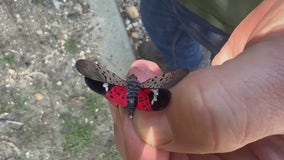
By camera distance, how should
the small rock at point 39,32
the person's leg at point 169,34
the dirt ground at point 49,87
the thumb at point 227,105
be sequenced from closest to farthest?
the thumb at point 227,105 < the person's leg at point 169,34 < the dirt ground at point 49,87 < the small rock at point 39,32

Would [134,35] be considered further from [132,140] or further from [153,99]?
[153,99]

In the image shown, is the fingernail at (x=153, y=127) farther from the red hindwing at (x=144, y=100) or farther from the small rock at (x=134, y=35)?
the small rock at (x=134, y=35)

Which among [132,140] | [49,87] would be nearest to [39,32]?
[49,87]

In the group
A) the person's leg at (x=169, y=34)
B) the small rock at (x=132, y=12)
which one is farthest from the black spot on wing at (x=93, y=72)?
the small rock at (x=132, y=12)

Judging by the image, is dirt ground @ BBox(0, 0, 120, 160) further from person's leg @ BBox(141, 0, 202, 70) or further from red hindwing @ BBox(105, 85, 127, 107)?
red hindwing @ BBox(105, 85, 127, 107)

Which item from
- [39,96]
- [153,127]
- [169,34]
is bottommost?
[39,96]

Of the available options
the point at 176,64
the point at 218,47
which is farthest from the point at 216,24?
the point at 176,64

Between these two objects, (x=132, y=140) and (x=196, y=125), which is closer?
(x=196, y=125)

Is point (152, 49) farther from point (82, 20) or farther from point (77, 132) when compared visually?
point (77, 132)
